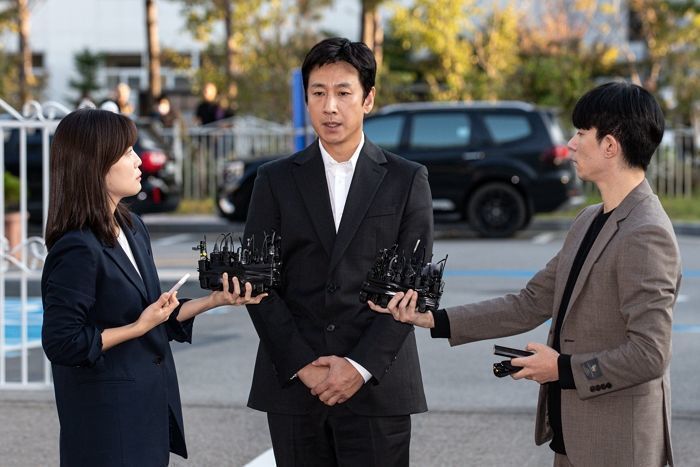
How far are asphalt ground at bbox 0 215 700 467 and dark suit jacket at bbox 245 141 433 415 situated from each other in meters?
2.31

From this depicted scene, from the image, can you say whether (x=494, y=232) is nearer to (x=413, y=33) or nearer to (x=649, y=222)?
(x=413, y=33)

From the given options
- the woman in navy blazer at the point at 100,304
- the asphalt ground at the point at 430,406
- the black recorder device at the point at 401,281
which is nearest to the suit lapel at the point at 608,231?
the black recorder device at the point at 401,281

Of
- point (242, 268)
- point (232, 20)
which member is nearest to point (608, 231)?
point (242, 268)

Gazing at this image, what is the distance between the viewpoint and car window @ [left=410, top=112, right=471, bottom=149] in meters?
17.4

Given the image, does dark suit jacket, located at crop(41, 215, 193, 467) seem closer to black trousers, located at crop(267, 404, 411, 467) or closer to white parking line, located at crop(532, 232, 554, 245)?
black trousers, located at crop(267, 404, 411, 467)

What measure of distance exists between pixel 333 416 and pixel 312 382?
0.45 feet

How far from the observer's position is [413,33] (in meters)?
27.6

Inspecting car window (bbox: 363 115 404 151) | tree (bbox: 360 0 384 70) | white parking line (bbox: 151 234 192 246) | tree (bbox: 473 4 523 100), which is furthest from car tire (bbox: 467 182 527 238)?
tree (bbox: 360 0 384 70)

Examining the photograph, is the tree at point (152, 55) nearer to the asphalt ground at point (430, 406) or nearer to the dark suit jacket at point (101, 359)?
the asphalt ground at point (430, 406)

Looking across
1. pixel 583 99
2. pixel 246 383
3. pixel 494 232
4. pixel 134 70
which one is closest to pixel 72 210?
pixel 583 99

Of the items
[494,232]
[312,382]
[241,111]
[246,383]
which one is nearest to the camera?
[312,382]

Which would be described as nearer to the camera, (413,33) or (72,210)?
(72,210)

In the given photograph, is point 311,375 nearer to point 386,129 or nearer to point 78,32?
point 386,129

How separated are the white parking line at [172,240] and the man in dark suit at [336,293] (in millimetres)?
13962
